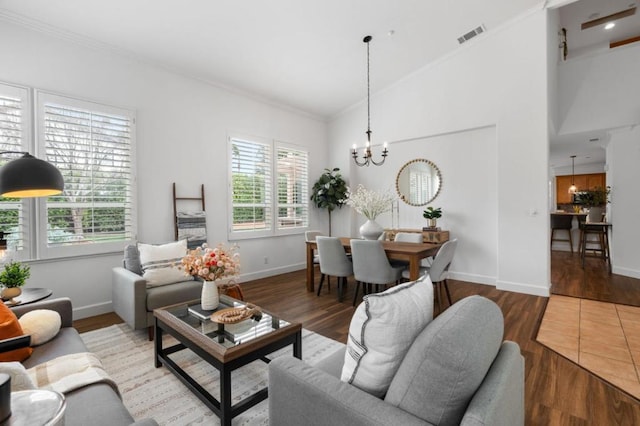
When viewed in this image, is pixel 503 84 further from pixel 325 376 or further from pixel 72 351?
pixel 72 351

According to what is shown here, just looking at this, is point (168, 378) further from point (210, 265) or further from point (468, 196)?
point (468, 196)

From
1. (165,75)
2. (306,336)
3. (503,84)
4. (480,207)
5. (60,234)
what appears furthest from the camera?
(480,207)

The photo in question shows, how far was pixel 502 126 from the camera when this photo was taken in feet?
14.3

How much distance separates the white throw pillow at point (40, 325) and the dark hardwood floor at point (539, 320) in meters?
1.46

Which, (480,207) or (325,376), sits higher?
(480,207)

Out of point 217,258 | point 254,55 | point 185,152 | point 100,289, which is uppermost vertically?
point 254,55

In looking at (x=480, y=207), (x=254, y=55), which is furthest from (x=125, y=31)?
(x=480, y=207)

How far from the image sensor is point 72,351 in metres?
1.71

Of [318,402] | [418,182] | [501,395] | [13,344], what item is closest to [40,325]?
[13,344]

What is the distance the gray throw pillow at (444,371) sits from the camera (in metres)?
0.87

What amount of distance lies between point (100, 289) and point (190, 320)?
2.18m

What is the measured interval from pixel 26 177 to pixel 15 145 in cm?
150

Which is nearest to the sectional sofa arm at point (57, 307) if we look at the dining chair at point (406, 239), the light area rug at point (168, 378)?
the light area rug at point (168, 378)

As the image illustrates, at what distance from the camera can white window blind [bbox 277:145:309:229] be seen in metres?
5.60
